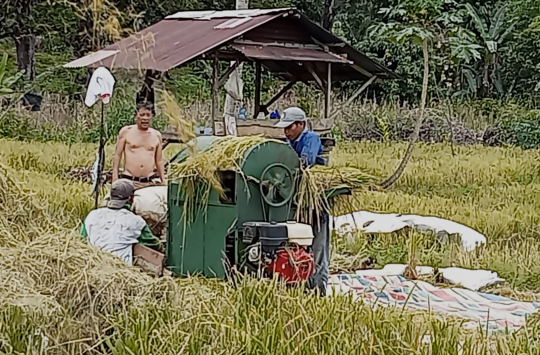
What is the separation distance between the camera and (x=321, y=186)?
5.08 metres

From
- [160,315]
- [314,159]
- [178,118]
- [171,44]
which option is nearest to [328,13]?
[171,44]

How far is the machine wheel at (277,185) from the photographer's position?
4.93 metres

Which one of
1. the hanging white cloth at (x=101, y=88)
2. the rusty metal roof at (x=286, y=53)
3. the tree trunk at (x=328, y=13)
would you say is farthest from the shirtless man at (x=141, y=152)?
the tree trunk at (x=328, y=13)

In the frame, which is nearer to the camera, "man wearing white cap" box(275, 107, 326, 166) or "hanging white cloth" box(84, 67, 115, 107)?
"man wearing white cap" box(275, 107, 326, 166)

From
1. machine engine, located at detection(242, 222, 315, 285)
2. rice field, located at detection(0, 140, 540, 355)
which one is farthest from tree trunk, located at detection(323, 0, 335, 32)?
machine engine, located at detection(242, 222, 315, 285)

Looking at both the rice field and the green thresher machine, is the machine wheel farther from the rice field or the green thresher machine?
the rice field

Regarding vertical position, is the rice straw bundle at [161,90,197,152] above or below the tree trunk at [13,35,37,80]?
below

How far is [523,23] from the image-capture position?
21.4 metres

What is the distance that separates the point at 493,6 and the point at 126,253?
20.1 metres

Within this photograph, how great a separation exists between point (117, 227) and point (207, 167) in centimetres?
73

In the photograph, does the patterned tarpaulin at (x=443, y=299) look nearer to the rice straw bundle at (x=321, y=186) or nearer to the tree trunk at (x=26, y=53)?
the rice straw bundle at (x=321, y=186)

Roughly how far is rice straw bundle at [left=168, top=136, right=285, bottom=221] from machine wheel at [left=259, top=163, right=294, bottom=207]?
157 mm

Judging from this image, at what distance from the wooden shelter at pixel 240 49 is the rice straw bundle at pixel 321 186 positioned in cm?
447

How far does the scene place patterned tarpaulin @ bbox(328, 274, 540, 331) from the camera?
565cm
